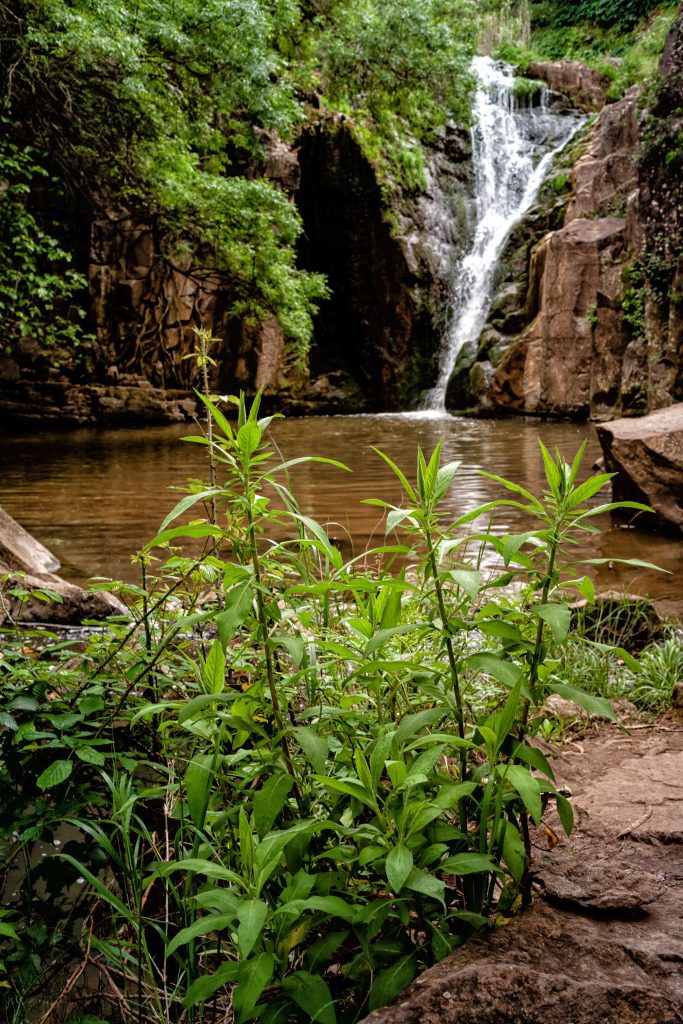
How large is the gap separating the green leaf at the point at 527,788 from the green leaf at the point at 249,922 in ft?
1.42

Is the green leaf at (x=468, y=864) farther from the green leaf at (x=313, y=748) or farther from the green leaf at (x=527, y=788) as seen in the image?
the green leaf at (x=313, y=748)

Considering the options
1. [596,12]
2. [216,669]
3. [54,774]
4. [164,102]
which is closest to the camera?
[216,669]

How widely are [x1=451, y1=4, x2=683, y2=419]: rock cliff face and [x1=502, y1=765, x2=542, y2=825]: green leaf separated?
12047 millimetres

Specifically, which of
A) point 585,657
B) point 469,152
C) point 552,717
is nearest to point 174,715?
point 552,717

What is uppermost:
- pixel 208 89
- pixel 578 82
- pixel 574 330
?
pixel 578 82

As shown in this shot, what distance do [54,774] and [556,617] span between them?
45.3 inches

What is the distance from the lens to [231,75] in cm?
1136

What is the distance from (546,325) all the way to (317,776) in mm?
17055

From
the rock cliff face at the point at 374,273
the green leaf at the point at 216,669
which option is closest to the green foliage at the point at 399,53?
the rock cliff face at the point at 374,273

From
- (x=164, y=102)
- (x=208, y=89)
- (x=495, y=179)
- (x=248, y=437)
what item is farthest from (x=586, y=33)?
(x=248, y=437)

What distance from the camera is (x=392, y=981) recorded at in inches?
46.1

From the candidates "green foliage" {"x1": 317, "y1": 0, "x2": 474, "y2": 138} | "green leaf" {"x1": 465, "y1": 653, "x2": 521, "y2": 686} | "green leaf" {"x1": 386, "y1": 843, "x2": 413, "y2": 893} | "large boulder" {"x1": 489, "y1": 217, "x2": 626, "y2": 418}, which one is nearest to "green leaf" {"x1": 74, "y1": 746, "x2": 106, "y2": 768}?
"green leaf" {"x1": 386, "y1": 843, "x2": 413, "y2": 893}

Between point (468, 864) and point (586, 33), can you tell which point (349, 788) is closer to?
point (468, 864)

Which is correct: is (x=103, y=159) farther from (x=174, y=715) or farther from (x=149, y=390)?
(x=174, y=715)
